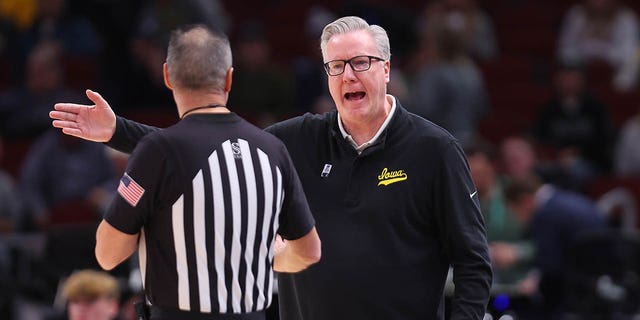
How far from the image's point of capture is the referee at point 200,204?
4094 millimetres

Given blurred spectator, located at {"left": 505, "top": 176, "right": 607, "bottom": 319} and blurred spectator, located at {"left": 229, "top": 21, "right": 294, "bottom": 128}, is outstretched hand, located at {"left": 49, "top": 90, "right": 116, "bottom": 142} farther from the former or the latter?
blurred spectator, located at {"left": 229, "top": 21, "right": 294, "bottom": 128}

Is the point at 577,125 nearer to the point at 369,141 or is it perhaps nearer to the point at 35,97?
the point at 35,97

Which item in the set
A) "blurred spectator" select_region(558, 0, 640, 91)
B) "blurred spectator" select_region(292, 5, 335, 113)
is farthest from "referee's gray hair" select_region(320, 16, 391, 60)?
"blurred spectator" select_region(558, 0, 640, 91)

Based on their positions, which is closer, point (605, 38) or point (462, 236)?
point (462, 236)

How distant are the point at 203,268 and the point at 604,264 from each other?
627cm

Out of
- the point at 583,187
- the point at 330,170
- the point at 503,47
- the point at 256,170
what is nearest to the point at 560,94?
the point at 583,187

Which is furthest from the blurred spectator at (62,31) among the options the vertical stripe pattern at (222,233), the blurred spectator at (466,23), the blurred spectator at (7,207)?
the vertical stripe pattern at (222,233)

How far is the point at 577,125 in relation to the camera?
12.7 meters

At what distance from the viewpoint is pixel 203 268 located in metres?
4.11

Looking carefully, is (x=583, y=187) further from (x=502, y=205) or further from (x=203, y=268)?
(x=203, y=268)

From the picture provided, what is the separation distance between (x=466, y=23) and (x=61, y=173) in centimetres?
523

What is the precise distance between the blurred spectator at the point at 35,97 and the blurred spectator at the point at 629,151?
5633mm

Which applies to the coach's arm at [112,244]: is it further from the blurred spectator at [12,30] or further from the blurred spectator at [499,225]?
the blurred spectator at [12,30]

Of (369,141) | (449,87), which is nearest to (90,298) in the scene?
(369,141)
